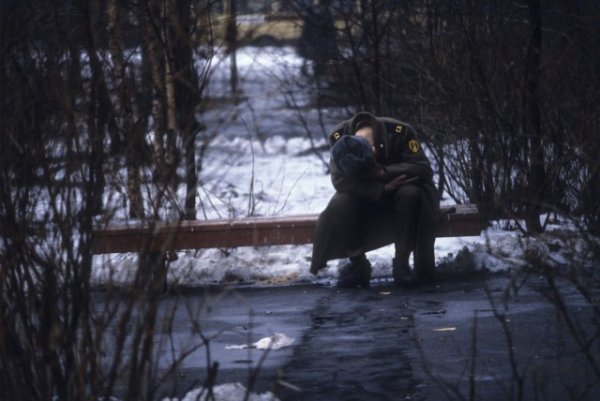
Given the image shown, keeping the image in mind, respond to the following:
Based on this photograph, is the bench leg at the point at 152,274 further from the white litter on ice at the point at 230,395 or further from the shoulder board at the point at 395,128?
the shoulder board at the point at 395,128

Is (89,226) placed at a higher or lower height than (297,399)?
higher

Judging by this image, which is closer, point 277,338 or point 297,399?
point 297,399

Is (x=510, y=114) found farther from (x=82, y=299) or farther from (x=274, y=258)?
(x=82, y=299)

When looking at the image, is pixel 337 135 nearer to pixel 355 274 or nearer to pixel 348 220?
pixel 348 220

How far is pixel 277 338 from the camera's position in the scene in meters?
6.11

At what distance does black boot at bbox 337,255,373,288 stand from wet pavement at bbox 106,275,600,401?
0.26 feet

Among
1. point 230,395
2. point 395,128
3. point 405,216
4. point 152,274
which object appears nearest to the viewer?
point 152,274

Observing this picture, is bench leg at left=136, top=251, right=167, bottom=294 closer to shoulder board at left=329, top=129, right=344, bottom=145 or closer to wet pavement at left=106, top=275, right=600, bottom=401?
wet pavement at left=106, top=275, right=600, bottom=401

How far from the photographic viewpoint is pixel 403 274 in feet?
25.5

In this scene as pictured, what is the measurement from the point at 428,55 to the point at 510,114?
96cm

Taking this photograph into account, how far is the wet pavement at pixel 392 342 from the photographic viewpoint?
16.2ft

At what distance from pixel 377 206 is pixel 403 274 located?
51cm

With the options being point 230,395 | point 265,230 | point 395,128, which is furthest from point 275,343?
point 395,128

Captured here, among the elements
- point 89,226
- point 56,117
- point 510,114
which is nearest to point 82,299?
point 89,226
